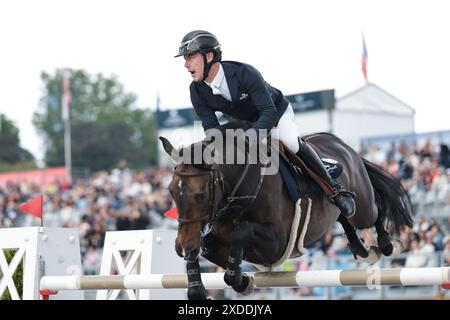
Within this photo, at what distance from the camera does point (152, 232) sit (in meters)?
7.12

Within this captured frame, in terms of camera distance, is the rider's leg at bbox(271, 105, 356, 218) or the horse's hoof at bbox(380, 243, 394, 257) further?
the horse's hoof at bbox(380, 243, 394, 257)

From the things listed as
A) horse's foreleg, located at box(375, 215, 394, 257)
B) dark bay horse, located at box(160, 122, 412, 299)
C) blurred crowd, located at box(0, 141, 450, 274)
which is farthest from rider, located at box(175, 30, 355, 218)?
blurred crowd, located at box(0, 141, 450, 274)

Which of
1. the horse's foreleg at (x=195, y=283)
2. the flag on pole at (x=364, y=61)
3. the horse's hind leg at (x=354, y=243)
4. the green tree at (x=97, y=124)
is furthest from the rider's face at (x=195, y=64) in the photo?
the green tree at (x=97, y=124)

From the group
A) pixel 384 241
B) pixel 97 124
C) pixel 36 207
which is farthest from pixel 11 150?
pixel 384 241

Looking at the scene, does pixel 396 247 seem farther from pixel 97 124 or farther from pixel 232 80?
pixel 97 124

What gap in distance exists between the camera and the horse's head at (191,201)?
4.99 m

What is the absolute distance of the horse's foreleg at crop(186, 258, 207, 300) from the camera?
5.29m

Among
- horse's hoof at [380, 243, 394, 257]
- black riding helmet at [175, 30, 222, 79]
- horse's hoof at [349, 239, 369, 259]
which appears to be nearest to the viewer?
black riding helmet at [175, 30, 222, 79]

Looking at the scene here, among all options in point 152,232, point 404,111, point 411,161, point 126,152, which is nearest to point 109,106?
point 126,152

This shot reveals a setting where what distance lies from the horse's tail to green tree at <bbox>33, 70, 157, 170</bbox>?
2115 inches

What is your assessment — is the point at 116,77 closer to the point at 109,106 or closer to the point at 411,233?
the point at 109,106

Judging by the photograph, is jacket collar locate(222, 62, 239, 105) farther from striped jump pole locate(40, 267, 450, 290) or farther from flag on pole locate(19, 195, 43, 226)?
flag on pole locate(19, 195, 43, 226)

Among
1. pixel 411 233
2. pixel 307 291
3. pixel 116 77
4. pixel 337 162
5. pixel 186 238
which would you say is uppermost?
pixel 116 77
